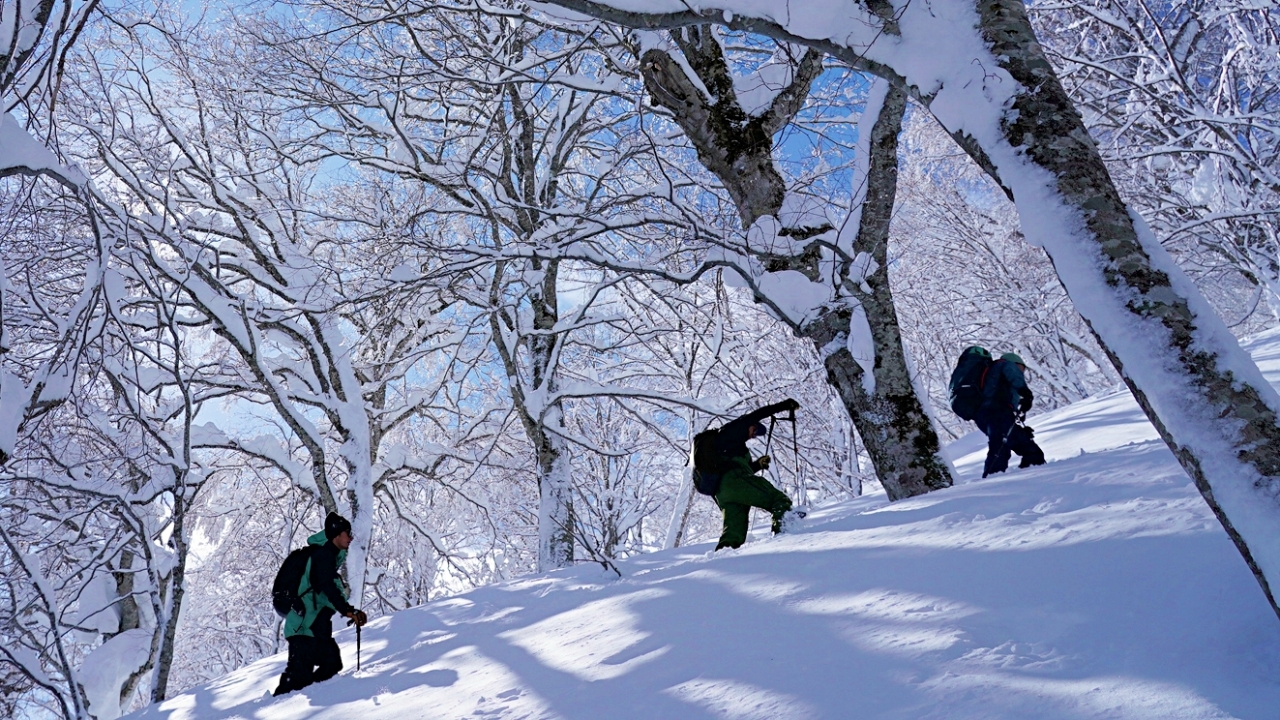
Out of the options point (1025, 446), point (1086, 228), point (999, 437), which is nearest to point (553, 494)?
point (999, 437)

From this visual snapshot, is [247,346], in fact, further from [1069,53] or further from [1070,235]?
[1069,53]

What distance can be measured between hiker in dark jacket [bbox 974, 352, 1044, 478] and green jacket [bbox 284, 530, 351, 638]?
500cm

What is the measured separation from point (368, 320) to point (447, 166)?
159 inches

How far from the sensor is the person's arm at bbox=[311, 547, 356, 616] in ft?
17.9

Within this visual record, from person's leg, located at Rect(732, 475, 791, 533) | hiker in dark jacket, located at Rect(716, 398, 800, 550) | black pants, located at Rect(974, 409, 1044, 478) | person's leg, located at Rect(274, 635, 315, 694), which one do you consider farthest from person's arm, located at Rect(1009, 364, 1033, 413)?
person's leg, located at Rect(274, 635, 315, 694)

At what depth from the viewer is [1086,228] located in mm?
2188

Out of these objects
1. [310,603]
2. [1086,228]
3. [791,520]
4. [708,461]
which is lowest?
[791,520]

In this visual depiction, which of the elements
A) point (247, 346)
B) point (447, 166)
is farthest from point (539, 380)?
point (247, 346)

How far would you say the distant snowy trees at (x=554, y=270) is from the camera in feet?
8.38

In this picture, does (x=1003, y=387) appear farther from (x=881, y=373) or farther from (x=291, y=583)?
(x=291, y=583)

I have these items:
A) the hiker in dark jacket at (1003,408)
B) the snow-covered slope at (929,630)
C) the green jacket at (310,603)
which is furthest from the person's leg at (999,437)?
the green jacket at (310,603)

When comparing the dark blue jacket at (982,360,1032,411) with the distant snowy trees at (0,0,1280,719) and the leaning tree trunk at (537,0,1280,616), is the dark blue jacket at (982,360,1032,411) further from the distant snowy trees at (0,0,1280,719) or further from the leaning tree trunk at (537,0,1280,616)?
the leaning tree trunk at (537,0,1280,616)

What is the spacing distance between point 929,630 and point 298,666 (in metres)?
4.53

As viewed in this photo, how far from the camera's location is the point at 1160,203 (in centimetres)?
1145
